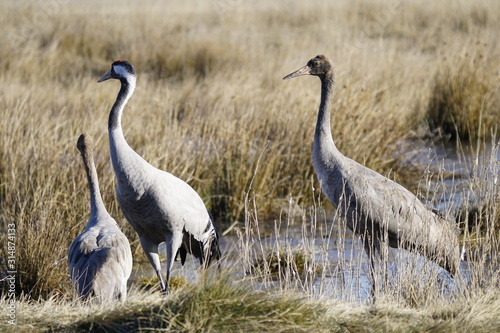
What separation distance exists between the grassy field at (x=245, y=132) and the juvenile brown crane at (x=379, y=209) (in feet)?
0.68

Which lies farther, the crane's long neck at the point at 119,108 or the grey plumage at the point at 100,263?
the crane's long neck at the point at 119,108

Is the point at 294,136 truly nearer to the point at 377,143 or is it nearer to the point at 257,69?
the point at 377,143

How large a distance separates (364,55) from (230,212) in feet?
15.6

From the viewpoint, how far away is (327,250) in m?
4.93

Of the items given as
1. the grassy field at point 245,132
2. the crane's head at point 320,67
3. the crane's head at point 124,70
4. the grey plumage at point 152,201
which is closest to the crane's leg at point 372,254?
the grassy field at point 245,132

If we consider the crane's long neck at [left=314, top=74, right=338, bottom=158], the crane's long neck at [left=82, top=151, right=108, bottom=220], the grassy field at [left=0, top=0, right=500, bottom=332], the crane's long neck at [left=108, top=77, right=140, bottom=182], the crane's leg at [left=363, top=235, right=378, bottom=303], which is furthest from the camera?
the crane's long neck at [left=314, top=74, right=338, bottom=158]

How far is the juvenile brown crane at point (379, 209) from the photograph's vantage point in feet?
17.4

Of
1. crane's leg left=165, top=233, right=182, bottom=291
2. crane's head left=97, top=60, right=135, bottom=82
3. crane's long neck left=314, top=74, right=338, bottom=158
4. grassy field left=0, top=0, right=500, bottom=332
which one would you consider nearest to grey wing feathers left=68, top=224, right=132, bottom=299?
grassy field left=0, top=0, right=500, bottom=332

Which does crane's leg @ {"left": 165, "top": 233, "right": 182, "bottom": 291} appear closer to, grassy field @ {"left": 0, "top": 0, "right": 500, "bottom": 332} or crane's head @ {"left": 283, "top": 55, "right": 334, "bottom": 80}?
grassy field @ {"left": 0, "top": 0, "right": 500, "bottom": 332}

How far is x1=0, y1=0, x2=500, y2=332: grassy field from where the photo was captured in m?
4.22

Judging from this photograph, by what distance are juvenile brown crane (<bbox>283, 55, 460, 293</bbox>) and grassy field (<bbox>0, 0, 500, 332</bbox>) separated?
208 mm

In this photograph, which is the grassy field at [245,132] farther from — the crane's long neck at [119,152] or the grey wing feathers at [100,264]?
the crane's long neck at [119,152]

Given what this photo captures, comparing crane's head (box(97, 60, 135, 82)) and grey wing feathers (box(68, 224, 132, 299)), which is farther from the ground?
crane's head (box(97, 60, 135, 82))

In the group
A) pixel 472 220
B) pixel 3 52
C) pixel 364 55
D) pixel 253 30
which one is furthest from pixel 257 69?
pixel 472 220
